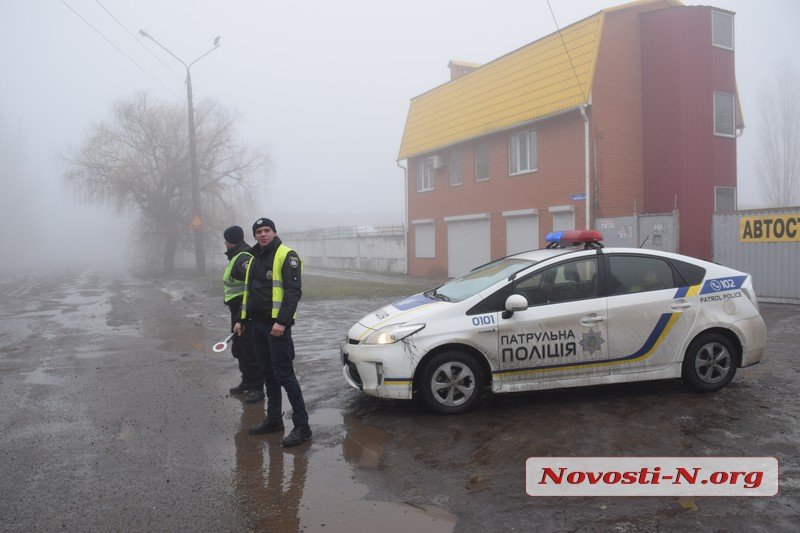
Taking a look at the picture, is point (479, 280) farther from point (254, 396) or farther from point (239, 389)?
point (239, 389)

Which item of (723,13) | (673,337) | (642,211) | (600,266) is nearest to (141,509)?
(600,266)

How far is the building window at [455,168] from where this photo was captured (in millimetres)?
22734

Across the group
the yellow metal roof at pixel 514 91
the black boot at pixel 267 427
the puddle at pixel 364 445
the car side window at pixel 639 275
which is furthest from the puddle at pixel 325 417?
the yellow metal roof at pixel 514 91

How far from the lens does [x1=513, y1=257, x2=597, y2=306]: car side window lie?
5523 millimetres

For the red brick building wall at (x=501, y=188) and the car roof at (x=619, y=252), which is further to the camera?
the red brick building wall at (x=501, y=188)

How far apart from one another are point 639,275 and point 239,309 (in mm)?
4221

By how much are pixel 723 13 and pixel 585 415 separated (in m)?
17.6

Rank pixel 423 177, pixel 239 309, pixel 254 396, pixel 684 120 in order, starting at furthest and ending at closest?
pixel 423 177
pixel 684 120
pixel 239 309
pixel 254 396

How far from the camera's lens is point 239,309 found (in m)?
6.62

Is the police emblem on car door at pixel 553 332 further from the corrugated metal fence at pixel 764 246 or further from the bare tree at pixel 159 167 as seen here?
the bare tree at pixel 159 167

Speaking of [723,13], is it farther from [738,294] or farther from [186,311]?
[186,311]

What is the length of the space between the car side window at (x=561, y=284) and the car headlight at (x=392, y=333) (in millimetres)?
1040

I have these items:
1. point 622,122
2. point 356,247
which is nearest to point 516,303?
point 622,122

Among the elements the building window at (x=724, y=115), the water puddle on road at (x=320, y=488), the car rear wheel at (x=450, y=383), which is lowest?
the water puddle on road at (x=320, y=488)
